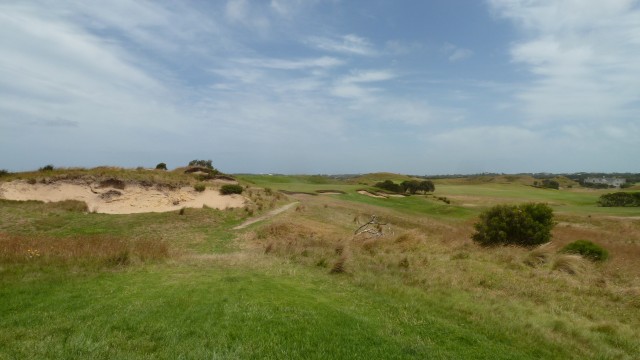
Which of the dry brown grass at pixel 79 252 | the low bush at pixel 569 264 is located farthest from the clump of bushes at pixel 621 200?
the dry brown grass at pixel 79 252

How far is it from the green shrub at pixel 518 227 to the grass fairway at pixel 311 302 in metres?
4.62

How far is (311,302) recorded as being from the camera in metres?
8.78

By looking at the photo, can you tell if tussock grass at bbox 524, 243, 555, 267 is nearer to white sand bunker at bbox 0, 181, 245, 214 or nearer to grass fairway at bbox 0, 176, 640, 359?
grass fairway at bbox 0, 176, 640, 359

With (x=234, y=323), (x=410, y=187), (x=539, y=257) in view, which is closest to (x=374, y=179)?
(x=410, y=187)

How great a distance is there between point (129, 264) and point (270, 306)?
20.8ft

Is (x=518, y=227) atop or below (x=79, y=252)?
below

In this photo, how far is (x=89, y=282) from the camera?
1028 cm

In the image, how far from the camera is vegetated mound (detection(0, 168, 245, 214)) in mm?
26609

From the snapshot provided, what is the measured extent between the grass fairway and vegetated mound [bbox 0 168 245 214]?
1122 cm

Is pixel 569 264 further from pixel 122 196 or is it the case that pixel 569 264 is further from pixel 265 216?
pixel 122 196

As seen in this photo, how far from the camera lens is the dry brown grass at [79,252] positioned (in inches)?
479

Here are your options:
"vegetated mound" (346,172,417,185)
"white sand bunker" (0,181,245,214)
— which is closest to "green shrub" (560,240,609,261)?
"white sand bunker" (0,181,245,214)

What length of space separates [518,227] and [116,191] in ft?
84.0

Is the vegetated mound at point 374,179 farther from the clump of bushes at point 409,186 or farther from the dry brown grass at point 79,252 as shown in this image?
the dry brown grass at point 79,252
